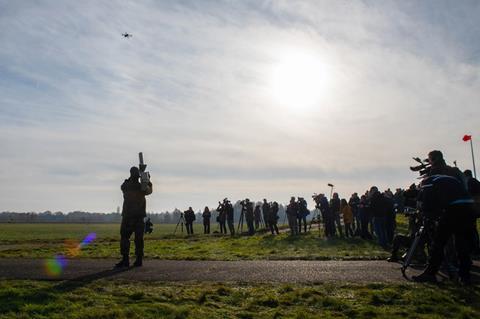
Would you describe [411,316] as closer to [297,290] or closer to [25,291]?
[297,290]

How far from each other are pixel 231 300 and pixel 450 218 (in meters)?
4.00

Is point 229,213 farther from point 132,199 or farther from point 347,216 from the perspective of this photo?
point 132,199

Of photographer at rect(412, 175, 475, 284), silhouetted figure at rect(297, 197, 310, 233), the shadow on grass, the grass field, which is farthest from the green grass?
silhouetted figure at rect(297, 197, 310, 233)

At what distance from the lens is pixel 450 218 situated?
8.13 metres

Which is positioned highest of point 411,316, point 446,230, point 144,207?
point 144,207

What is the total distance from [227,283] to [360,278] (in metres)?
2.48

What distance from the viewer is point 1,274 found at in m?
9.50

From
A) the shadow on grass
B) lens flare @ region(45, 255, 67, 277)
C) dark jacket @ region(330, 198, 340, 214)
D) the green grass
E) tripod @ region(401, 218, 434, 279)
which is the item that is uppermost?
dark jacket @ region(330, 198, 340, 214)

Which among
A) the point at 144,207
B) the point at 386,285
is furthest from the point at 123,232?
the point at 386,285

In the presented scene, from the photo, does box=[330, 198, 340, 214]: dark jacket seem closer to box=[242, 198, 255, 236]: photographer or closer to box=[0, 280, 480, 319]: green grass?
box=[242, 198, 255, 236]: photographer

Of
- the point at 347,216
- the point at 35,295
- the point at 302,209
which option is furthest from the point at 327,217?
the point at 35,295

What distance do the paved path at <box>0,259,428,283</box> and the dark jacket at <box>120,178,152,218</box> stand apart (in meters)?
1.25

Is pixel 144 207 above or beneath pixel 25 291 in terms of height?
above

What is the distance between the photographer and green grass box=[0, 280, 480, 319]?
6.10m
